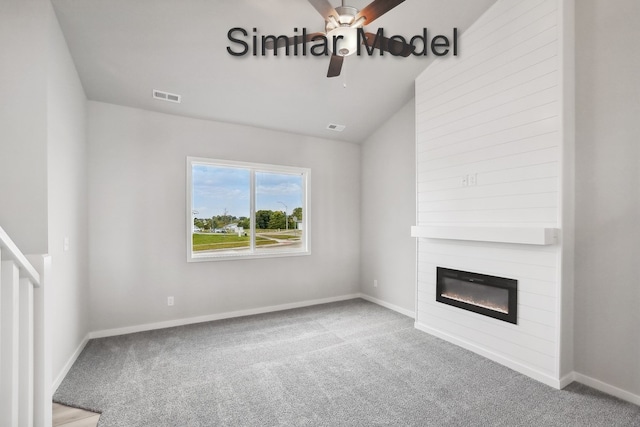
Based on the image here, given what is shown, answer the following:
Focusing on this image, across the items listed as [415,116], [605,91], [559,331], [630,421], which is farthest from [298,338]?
[605,91]

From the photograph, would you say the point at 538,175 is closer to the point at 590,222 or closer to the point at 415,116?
the point at 590,222

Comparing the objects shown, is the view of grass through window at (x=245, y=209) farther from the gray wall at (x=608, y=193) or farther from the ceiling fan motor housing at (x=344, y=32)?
the gray wall at (x=608, y=193)

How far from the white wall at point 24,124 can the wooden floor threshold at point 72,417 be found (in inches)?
45.6

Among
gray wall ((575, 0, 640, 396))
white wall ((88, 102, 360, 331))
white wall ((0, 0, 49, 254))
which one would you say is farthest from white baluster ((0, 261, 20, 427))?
gray wall ((575, 0, 640, 396))

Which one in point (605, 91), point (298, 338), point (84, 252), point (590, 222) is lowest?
point (298, 338)

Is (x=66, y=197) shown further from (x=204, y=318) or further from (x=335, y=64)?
(x=335, y=64)

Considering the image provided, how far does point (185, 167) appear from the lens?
4109 millimetres

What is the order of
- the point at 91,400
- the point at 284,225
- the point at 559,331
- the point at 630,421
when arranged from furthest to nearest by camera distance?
the point at 284,225, the point at 559,331, the point at 91,400, the point at 630,421

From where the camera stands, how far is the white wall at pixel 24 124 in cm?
231

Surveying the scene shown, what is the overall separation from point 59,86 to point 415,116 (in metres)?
3.68

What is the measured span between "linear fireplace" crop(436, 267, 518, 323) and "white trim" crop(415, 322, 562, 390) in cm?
35

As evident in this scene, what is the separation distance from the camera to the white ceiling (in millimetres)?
2742

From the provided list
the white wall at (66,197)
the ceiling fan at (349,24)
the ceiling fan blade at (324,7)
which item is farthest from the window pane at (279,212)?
the ceiling fan blade at (324,7)

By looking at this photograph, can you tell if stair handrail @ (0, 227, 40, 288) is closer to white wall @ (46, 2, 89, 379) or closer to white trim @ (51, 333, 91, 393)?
white wall @ (46, 2, 89, 379)
